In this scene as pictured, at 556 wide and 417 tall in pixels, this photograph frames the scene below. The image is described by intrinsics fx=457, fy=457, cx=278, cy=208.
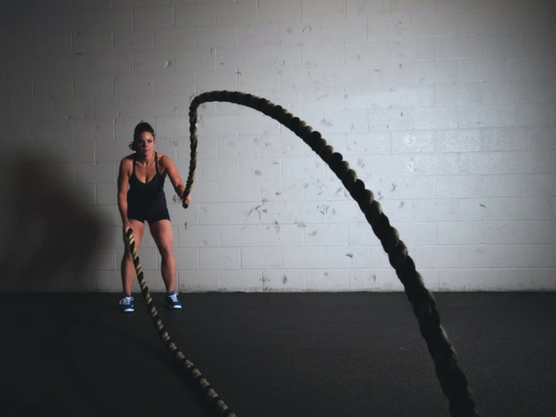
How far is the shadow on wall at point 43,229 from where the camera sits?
4.01 metres

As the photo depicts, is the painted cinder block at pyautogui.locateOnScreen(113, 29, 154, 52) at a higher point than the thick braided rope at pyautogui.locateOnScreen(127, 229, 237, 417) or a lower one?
higher

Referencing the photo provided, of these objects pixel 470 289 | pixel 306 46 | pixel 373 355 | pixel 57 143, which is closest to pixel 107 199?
pixel 57 143

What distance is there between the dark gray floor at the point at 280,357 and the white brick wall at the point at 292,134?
46 cm

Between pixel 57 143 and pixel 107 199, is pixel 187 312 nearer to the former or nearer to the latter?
pixel 107 199

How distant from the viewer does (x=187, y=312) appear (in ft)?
10.5

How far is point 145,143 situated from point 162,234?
0.66 m

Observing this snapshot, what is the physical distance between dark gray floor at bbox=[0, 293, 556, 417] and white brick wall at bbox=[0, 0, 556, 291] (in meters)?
0.46

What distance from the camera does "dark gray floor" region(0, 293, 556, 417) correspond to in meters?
1.67

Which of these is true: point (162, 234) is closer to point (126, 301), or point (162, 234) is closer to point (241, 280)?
point (126, 301)

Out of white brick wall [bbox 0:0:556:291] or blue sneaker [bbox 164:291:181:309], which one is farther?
white brick wall [bbox 0:0:556:291]

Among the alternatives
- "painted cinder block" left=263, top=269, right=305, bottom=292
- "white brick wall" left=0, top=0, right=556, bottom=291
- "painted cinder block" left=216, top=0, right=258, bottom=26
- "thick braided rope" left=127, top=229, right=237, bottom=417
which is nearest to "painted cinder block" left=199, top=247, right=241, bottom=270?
"white brick wall" left=0, top=0, right=556, bottom=291

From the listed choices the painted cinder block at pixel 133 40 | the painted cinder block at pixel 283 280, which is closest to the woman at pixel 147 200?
the painted cinder block at pixel 283 280

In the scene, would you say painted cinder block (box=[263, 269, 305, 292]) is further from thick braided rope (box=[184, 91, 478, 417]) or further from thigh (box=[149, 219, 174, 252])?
thick braided rope (box=[184, 91, 478, 417])

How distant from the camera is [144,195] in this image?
3.31 metres
